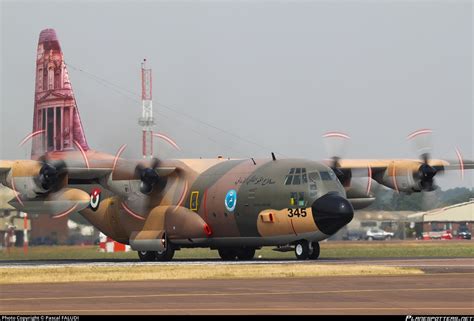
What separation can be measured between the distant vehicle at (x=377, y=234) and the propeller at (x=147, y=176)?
1958 inches

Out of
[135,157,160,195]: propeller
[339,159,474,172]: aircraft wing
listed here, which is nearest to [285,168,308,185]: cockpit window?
[339,159,474,172]: aircraft wing

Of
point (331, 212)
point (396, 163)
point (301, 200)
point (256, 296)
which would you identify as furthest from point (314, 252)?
point (256, 296)

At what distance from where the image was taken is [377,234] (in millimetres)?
94188

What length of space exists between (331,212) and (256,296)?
1789 cm

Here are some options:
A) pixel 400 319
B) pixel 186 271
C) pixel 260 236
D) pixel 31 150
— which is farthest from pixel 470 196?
pixel 400 319

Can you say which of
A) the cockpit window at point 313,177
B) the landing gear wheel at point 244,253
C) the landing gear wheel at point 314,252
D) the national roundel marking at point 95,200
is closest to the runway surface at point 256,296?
the cockpit window at point 313,177

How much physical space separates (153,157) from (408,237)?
5072 cm

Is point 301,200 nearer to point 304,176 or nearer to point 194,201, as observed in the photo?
point 304,176

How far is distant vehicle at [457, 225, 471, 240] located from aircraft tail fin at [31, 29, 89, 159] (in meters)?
53.7

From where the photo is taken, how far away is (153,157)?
152ft

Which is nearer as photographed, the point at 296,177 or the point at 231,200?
the point at 296,177

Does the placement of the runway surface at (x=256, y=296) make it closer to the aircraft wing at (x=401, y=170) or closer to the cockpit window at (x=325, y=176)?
the cockpit window at (x=325, y=176)

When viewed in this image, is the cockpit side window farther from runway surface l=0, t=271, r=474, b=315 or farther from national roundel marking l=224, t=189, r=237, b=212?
runway surface l=0, t=271, r=474, b=315

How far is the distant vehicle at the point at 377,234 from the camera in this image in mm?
92812
